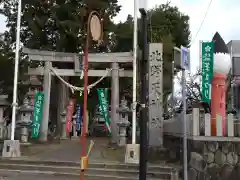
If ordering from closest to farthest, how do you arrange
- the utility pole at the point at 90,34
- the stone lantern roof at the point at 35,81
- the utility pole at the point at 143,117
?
the utility pole at the point at 90,34 → the utility pole at the point at 143,117 → the stone lantern roof at the point at 35,81

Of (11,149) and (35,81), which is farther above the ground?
(35,81)

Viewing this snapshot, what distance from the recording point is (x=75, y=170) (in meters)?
11.1

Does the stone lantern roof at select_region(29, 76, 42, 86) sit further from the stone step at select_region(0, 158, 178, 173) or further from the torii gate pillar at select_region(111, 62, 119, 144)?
the stone step at select_region(0, 158, 178, 173)

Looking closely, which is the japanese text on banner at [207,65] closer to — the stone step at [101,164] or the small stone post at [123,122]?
the stone step at [101,164]

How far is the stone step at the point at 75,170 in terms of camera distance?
35.0 feet

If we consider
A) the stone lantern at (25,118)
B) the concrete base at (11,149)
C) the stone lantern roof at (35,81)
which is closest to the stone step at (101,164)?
the concrete base at (11,149)

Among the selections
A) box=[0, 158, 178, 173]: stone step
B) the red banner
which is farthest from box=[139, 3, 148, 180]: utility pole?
the red banner

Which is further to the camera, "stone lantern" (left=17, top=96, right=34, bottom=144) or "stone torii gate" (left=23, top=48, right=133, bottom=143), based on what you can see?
"stone torii gate" (left=23, top=48, right=133, bottom=143)

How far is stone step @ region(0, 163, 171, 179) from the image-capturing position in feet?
35.0

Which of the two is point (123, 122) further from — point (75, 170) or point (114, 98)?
point (75, 170)

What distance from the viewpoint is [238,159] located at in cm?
1039

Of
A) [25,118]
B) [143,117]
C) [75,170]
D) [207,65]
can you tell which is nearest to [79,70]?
[25,118]

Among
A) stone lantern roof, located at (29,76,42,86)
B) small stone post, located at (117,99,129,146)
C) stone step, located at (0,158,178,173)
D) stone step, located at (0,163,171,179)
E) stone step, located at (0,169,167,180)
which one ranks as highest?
stone lantern roof, located at (29,76,42,86)

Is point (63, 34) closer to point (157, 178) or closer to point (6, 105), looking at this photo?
point (6, 105)
